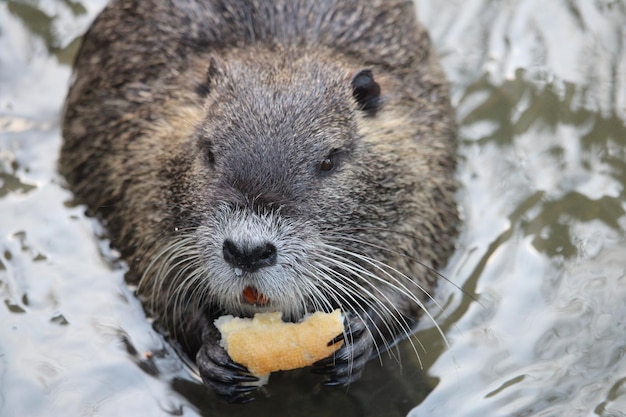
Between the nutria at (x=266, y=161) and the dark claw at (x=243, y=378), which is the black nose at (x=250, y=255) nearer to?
the nutria at (x=266, y=161)

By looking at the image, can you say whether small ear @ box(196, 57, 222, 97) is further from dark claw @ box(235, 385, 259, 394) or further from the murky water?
dark claw @ box(235, 385, 259, 394)

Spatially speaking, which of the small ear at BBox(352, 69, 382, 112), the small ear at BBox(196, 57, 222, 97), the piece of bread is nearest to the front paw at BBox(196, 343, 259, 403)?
the piece of bread

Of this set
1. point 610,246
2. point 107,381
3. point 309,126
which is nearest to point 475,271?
point 610,246

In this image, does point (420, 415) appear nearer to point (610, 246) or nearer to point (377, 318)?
point (377, 318)

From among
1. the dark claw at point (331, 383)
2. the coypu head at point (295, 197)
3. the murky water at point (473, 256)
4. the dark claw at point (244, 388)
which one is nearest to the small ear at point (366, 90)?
the coypu head at point (295, 197)

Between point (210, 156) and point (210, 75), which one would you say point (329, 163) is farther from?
point (210, 75)

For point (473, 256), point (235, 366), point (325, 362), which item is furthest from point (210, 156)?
point (473, 256)
